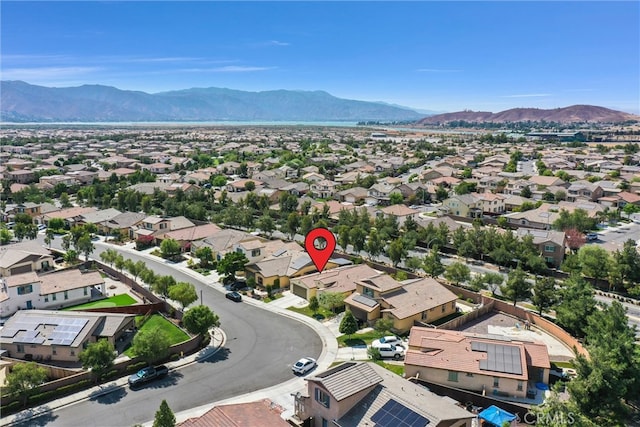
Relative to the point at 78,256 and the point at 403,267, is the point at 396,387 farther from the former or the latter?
the point at 78,256

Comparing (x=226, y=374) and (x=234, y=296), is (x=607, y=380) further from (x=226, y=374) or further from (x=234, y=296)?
(x=234, y=296)

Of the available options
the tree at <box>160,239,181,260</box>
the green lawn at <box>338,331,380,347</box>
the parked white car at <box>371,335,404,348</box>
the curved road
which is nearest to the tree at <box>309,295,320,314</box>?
the curved road

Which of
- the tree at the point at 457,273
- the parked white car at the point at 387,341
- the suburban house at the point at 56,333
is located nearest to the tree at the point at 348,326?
the parked white car at the point at 387,341

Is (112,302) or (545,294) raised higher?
(545,294)

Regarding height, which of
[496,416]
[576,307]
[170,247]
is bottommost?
[170,247]

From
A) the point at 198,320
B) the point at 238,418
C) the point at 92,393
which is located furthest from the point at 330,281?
the point at 238,418

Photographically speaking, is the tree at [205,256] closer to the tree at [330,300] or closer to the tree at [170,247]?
the tree at [170,247]

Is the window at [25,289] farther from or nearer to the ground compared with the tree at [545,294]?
nearer to the ground
